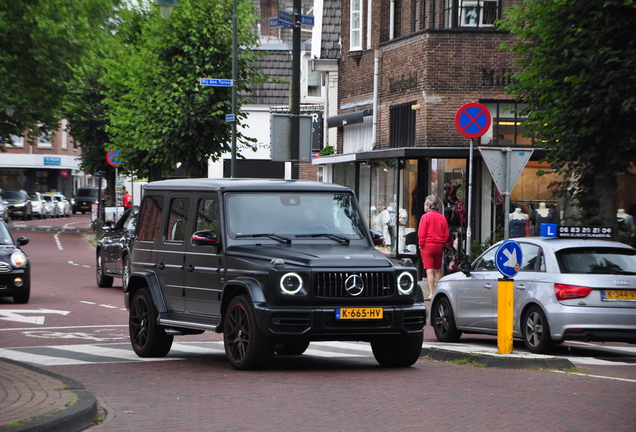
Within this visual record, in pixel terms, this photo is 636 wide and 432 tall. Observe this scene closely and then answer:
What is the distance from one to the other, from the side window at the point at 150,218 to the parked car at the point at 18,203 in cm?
6067

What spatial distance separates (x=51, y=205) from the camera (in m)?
80.9

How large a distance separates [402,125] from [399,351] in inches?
721

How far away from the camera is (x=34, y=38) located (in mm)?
33312

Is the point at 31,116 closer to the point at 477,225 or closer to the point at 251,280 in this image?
the point at 477,225

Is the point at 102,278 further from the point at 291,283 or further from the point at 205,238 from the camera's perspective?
the point at 291,283

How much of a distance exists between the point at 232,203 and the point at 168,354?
239cm

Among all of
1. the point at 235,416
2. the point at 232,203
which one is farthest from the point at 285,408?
the point at 232,203

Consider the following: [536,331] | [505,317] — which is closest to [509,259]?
[505,317]

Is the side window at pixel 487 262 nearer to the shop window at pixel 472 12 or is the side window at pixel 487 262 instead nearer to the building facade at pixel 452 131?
the building facade at pixel 452 131

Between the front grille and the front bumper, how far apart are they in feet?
0.50

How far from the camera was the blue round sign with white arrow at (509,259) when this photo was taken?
1306 cm

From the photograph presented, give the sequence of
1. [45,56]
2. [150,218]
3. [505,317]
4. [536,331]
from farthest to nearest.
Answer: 1. [45,56]
2. [536,331]
3. [150,218]
4. [505,317]

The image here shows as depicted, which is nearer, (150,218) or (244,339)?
(244,339)

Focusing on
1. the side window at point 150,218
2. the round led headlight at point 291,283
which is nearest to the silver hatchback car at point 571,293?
the round led headlight at point 291,283
